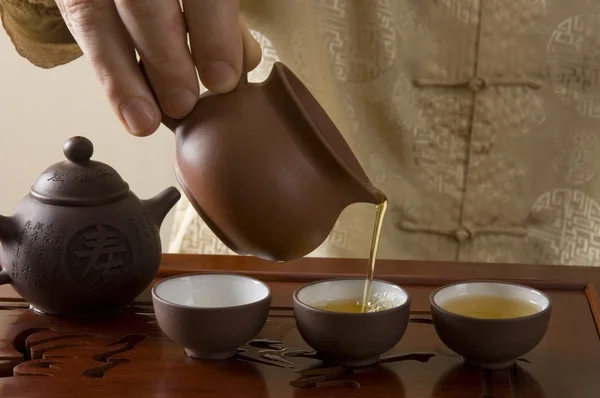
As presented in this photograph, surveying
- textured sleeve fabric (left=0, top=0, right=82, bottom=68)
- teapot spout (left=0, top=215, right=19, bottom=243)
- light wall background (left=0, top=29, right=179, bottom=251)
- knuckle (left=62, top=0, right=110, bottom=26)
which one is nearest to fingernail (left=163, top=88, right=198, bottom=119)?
knuckle (left=62, top=0, right=110, bottom=26)

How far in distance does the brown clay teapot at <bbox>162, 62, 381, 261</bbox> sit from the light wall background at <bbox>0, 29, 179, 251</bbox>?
1.73 m

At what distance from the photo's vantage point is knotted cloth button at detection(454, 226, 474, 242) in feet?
4.97

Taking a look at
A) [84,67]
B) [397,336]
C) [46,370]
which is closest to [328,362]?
[397,336]

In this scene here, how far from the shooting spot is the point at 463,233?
1.51 meters

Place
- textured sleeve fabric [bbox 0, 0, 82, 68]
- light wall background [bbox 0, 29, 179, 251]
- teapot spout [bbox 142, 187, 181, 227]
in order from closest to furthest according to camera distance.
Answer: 1. teapot spout [bbox 142, 187, 181, 227]
2. textured sleeve fabric [bbox 0, 0, 82, 68]
3. light wall background [bbox 0, 29, 179, 251]

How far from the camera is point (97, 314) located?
1102 millimetres

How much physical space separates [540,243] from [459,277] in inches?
13.9

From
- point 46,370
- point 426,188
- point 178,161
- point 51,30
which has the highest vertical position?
point 51,30

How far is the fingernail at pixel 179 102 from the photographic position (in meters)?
0.88

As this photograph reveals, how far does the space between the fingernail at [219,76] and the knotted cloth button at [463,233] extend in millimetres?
740

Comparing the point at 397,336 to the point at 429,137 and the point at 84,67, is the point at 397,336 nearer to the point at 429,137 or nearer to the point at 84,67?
the point at 429,137

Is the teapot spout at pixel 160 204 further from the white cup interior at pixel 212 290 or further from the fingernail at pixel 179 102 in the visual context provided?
the fingernail at pixel 179 102

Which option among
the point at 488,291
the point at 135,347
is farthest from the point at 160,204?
the point at 488,291

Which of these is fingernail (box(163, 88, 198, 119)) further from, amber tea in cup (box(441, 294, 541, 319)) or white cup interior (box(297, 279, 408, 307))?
amber tea in cup (box(441, 294, 541, 319))
